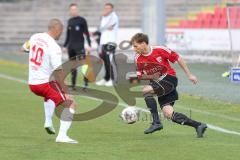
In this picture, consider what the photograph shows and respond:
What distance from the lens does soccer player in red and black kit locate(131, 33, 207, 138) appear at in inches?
445

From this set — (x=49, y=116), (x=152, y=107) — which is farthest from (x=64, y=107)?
(x=152, y=107)

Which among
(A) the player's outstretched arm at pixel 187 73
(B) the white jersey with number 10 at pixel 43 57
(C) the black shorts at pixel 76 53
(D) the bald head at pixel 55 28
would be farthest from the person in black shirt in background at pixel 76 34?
(D) the bald head at pixel 55 28

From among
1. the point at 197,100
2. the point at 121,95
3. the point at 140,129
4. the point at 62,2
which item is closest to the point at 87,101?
the point at 121,95

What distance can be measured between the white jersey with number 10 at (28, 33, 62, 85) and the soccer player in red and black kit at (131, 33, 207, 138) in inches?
46.8

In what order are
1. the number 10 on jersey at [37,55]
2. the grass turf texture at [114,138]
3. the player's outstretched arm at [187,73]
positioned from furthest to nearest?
1. the player's outstretched arm at [187,73]
2. the number 10 on jersey at [37,55]
3. the grass turf texture at [114,138]

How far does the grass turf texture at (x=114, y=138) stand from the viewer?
385 inches

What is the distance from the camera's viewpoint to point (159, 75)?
38.2ft

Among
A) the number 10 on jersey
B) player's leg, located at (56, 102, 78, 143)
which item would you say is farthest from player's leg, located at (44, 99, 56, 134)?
the number 10 on jersey

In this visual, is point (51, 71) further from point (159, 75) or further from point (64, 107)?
point (159, 75)

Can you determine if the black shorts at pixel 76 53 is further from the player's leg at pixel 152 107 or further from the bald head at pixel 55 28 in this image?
the bald head at pixel 55 28

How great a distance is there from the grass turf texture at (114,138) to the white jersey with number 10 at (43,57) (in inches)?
34.9

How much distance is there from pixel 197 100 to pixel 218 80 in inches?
176

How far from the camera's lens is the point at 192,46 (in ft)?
91.8

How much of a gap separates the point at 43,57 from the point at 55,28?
0.43 m
